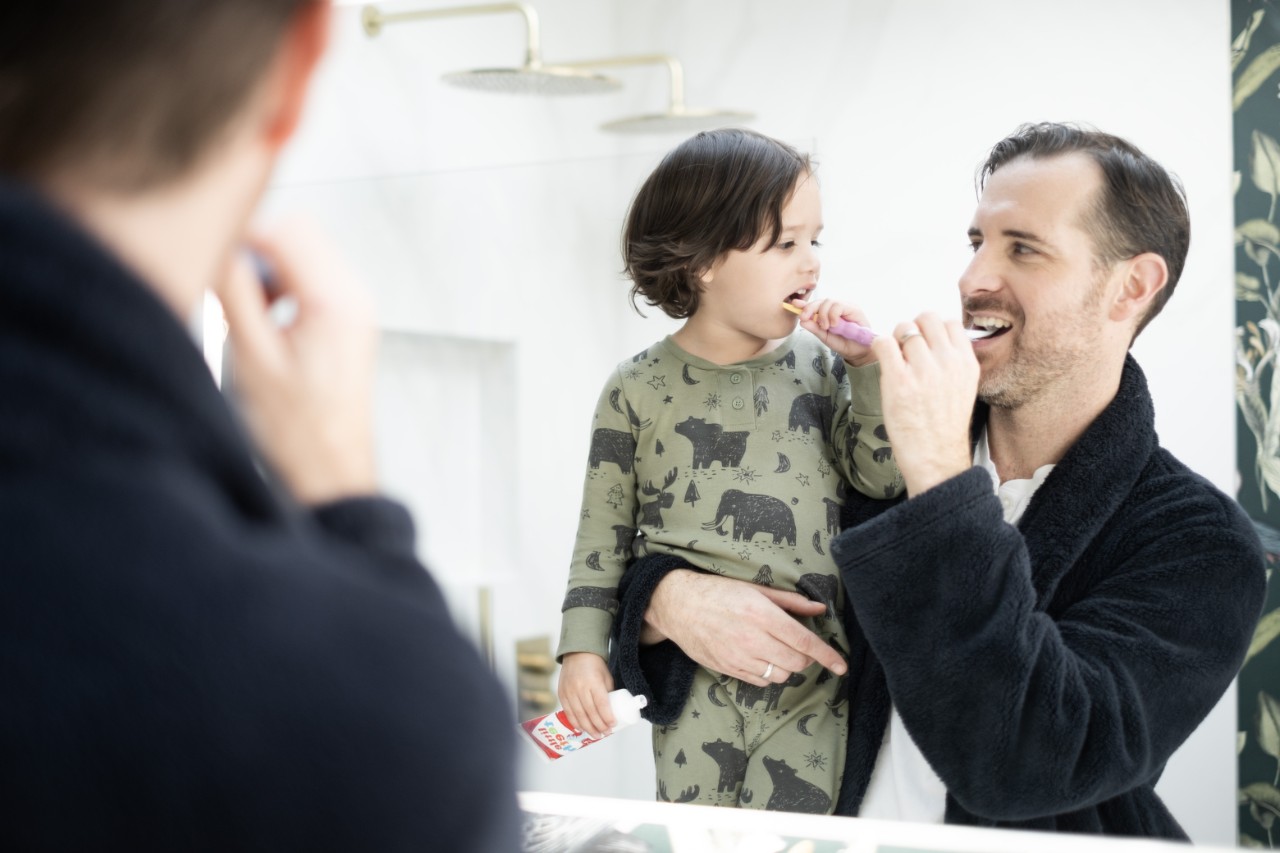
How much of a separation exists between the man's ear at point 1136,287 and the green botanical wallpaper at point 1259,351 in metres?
0.09

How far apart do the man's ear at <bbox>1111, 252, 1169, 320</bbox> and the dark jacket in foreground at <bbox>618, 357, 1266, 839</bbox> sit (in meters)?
0.08

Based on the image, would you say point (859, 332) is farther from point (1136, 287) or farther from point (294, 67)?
point (294, 67)

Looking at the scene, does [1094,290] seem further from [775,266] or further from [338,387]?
[338,387]

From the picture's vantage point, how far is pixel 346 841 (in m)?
0.24

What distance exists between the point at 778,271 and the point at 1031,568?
0.33 meters

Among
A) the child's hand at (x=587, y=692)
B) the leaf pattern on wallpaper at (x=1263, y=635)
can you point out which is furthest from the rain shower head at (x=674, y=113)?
the leaf pattern on wallpaper at (x=1263, y=635)

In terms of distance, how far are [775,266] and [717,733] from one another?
0.39 meters

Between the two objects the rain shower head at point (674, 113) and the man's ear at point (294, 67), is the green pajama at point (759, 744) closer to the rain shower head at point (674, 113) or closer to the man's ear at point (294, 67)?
the rain shower head at point (674, 113)

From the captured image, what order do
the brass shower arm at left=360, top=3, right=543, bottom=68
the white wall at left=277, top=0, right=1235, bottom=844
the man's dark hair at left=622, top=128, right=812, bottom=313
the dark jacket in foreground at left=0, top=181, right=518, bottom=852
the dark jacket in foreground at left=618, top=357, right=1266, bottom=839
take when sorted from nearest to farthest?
1. the dark jacket in foreground at left=0, top=181, right=518, bottom=852
2. the dark jacket in foreground at left=618, top=357, right=1266, bottom=839
3. the white wall at left=277, top=0, right=1235, bottom=844
4. the man's dark hair at left=622, top=128, right=812, bottom=313
5. the brass shower arm at left=360, top=3, right=543, bottom=68

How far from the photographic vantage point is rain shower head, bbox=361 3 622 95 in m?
1.14

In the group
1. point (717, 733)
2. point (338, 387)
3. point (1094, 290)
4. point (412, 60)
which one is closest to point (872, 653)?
point (717, 733)

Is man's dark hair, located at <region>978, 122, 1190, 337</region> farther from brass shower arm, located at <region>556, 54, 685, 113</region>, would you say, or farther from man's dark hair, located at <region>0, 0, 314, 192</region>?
man's dark hair, located at <region>0, 0, 314, 192</region>

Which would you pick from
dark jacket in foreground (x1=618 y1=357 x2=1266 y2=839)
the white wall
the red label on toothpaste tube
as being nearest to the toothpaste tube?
the red label on toothpaste tube

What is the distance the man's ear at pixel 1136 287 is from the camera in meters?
0.90
